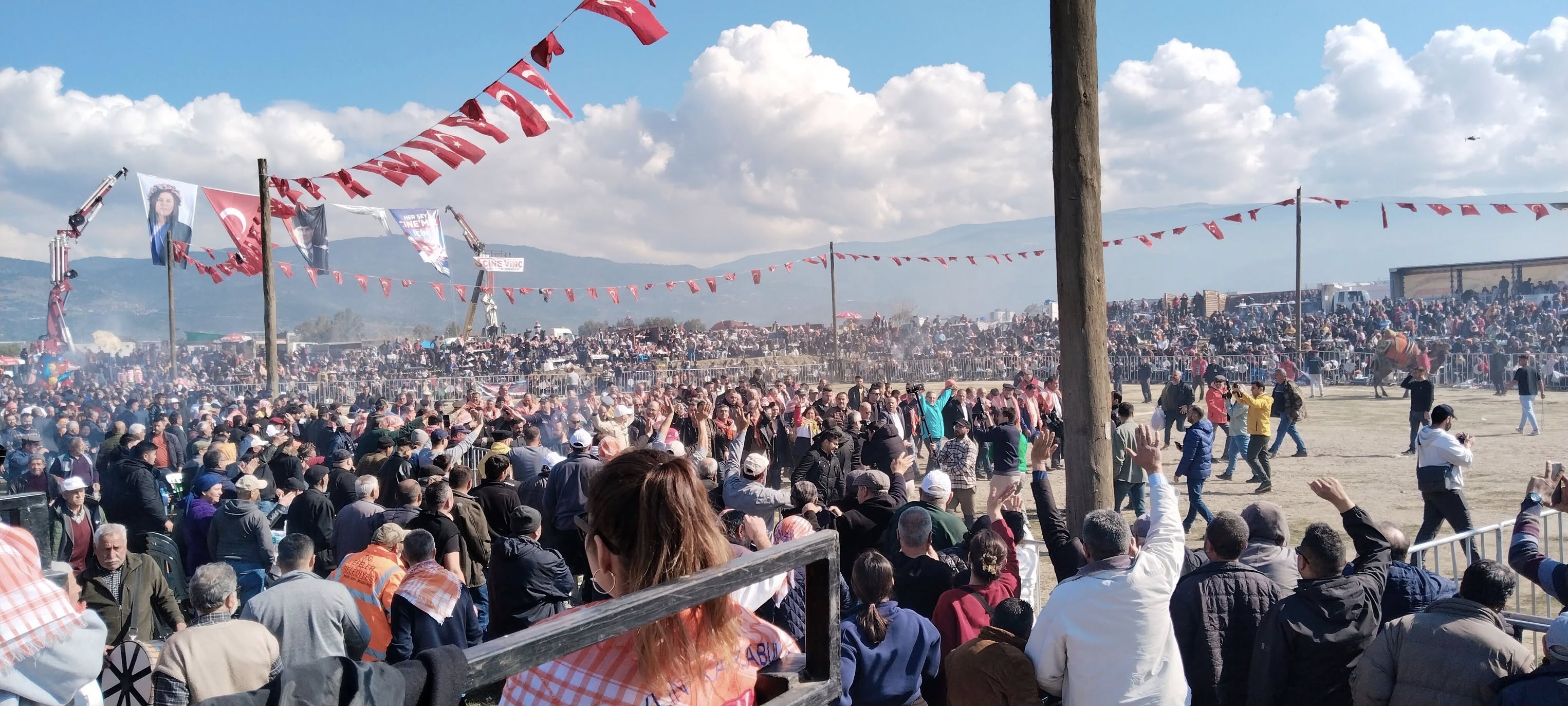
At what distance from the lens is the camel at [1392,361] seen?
23875mm

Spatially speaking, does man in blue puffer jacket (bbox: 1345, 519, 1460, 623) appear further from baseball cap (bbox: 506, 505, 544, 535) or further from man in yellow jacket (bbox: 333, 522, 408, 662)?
man in yellow jacket (bbox: 333, 522, 408, 662)

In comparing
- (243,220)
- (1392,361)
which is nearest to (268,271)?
(243,220)

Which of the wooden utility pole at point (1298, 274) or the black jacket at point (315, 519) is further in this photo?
the wooden utility pole at point (1298, 274)

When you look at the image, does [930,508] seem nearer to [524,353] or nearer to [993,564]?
[993,564]

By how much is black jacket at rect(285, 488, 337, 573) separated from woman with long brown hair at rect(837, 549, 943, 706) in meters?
5.02

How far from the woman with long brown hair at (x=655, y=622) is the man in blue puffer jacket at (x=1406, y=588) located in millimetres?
3635

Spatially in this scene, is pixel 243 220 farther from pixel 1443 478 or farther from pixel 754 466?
pixel 1443 478

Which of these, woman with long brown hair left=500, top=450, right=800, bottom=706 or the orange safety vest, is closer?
woman with long brown hair left=500, top=450, right=800, bottom=706

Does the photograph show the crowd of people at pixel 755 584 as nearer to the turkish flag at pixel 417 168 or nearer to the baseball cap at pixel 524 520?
the baseball cap at pixel 524 520

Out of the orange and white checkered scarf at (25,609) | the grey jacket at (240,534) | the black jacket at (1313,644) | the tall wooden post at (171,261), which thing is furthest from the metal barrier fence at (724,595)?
the tall wooden post at (171,261)

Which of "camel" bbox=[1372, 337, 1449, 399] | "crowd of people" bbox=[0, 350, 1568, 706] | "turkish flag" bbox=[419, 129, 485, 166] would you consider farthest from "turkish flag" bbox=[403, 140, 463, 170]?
"camel" bbox=[1372, 337, 1449, 399]

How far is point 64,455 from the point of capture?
1213 cm

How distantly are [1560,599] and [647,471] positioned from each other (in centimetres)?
408

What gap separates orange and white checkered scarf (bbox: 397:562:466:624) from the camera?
4.77 m
